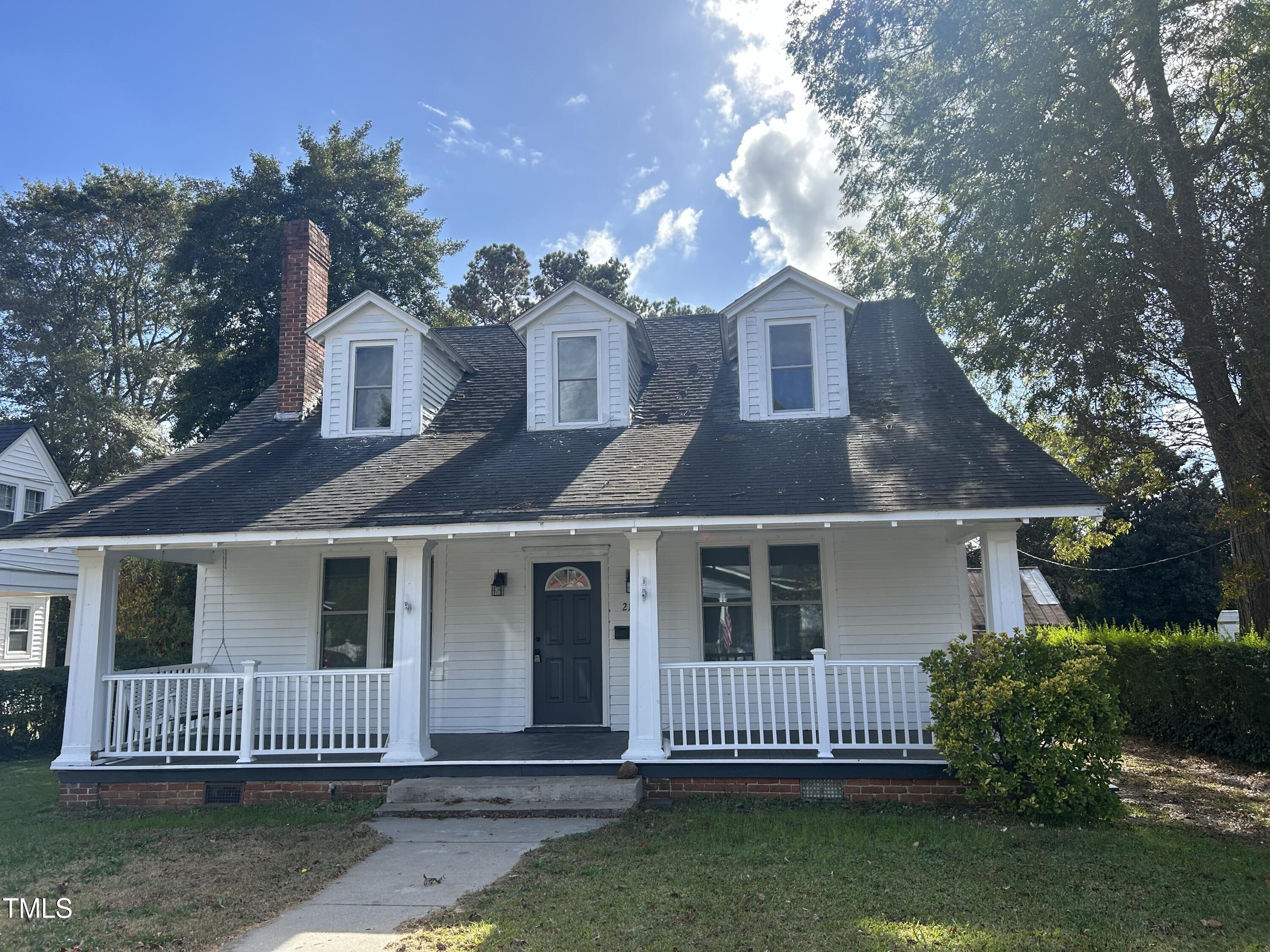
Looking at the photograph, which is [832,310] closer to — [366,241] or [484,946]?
[484,946]

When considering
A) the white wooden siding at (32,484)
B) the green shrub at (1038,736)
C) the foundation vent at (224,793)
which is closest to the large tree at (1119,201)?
the green shrub at (1038,736)

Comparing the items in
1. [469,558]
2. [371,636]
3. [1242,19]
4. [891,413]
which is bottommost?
[371,636]

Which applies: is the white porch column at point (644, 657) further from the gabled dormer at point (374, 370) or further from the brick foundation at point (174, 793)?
the gabled dormer at point (374, 370)

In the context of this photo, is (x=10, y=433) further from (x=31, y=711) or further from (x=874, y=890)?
(x=874, y=890)

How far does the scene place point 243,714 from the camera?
9242mm

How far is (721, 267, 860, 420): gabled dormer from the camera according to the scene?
11.6 meters

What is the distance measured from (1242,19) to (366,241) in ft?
77.7

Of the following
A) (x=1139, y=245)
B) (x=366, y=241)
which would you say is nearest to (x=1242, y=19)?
(x=1139, y=245)

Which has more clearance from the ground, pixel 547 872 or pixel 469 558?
pixel 469 558

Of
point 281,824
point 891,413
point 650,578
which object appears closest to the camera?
point 281,824

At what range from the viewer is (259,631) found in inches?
460

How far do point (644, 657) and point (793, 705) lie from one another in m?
2.74

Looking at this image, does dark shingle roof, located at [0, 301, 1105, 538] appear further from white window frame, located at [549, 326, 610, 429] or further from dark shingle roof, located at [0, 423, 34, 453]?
dark shingle roof, located at [0, 423, 34, 453]

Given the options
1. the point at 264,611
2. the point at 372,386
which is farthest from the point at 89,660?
the point at 372,386
